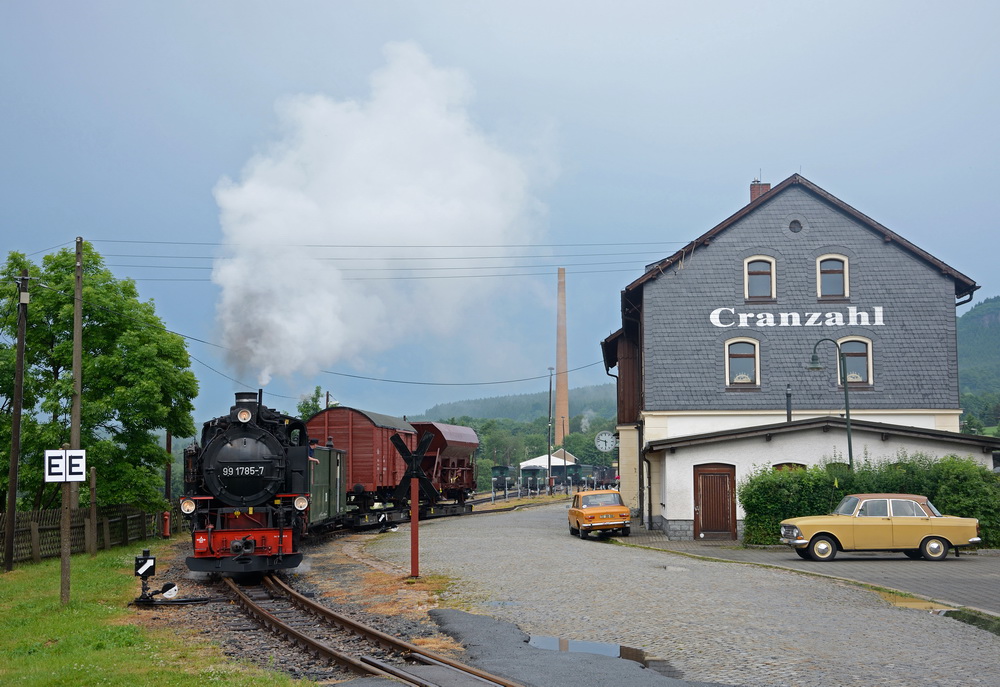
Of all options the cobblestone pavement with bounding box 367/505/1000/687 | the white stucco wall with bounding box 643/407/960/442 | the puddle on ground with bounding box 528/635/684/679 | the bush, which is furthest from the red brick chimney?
the puddle on ground with bounding box 528/635/684/679

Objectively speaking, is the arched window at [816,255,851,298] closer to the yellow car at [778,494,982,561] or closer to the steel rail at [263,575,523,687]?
the yellow car at [778,494,982,561]

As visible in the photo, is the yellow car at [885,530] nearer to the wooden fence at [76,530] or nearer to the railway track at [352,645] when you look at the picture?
the railway track at [352,645]

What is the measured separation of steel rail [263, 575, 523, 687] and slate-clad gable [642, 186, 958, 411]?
19231 millimetres

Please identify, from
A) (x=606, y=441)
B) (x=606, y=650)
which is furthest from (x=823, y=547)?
(x=606, y=441)

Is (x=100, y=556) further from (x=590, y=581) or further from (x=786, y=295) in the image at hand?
(x=786, y=295)

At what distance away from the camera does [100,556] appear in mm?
24297

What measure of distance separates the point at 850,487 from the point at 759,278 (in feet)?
31.8

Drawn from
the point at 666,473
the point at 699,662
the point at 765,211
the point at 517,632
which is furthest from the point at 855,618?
the point at 765,211

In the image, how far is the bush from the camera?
79.6 ft

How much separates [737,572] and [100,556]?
16.2m

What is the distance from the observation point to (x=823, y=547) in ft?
70.5

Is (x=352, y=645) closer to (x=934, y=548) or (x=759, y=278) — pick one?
(x=934, y=548)

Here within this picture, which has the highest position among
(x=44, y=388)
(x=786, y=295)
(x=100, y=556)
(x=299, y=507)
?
(x=786, y=295)

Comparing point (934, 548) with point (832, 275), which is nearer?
point (934, 548)
